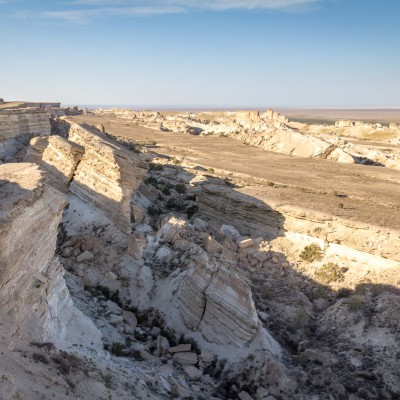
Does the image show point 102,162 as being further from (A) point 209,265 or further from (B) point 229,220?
(B) point 229,220

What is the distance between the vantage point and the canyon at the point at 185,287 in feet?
25.5

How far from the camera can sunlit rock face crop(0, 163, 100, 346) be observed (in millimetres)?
7324

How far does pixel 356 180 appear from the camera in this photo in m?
25.6

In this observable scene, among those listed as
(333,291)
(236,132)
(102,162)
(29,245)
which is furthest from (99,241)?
(236,132)

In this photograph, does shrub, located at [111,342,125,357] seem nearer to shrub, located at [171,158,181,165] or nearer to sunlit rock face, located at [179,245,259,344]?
sunlit rock face, located at [179,245,259,344]

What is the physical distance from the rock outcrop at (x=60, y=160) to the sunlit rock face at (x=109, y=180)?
0.37 meters

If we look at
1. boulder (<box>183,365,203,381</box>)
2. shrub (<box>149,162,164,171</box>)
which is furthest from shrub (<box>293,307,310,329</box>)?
shrub (<box>149,162,164,171</box>)

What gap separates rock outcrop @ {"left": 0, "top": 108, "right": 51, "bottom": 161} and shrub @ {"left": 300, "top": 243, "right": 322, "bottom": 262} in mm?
15412

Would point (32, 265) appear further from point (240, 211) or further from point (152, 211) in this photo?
point (240, 211)

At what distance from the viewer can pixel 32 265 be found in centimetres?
808

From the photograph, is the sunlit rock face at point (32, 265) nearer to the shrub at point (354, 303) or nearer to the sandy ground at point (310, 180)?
the shrub at point (354, 303)

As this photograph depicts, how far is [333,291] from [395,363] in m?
4.35

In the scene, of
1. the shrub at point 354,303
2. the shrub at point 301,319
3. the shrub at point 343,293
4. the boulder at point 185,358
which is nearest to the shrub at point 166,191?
the shrub at point 343,293

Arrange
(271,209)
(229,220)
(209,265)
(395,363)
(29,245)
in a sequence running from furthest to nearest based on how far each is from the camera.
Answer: (229,220) < (271,209) < (209,265) < (395,363) < (29,245)
